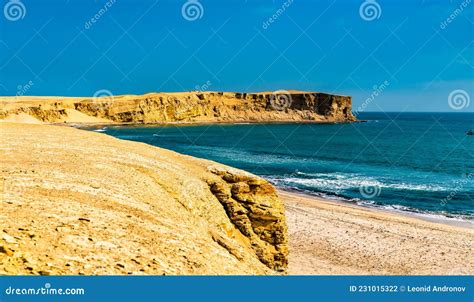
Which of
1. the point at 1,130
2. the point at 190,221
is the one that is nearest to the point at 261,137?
the point at 1,130

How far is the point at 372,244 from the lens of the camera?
3159cm

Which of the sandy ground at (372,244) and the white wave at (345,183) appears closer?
the sandy ground at (372,244)

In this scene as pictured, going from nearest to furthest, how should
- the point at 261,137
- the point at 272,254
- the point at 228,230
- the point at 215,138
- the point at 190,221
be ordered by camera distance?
the point at 190,221 → the point at 228,230 → the point at 272,254 → the point at 215,138 → the point at 261,137

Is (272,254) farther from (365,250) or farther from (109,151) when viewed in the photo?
(365,250)

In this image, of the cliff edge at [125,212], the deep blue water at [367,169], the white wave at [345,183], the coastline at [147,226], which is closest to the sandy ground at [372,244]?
the coastline at [147,226]

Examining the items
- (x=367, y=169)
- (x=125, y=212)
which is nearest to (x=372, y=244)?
(x=125, y=212)

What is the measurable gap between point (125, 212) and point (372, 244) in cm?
2356

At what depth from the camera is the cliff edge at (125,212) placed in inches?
381

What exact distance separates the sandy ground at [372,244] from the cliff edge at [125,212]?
258 inches

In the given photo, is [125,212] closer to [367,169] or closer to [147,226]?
[147,226]

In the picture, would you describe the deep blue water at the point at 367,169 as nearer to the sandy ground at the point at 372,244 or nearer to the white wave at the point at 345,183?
the white wave at the point at 345,183

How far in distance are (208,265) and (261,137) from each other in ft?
399

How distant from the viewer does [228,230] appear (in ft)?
62.0

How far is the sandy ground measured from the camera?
2688cm
